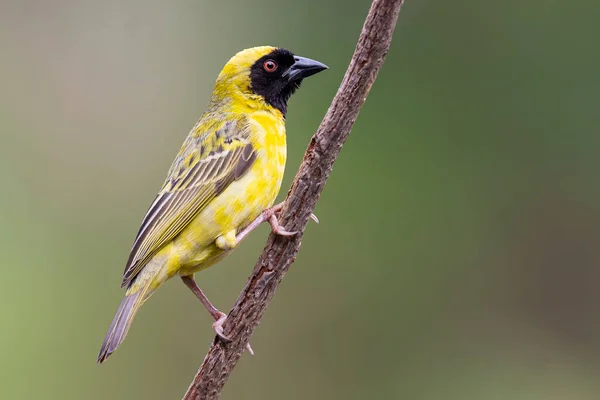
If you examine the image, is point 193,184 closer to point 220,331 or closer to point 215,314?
point 215,314

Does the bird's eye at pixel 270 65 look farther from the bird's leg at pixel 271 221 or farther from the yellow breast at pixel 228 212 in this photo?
the bird's leg at pixel 271 221

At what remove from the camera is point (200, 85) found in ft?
23.4

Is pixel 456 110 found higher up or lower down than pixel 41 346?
lower down

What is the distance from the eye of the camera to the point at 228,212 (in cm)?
427

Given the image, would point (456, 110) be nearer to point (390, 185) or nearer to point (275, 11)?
point (390, 185)

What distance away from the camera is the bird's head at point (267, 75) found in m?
4.79

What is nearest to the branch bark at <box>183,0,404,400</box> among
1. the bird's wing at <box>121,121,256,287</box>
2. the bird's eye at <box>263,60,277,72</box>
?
the bird's wing at <box>121,121,256,287</box>

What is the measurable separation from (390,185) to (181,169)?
9.93 ft

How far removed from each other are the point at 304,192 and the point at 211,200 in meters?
0.87

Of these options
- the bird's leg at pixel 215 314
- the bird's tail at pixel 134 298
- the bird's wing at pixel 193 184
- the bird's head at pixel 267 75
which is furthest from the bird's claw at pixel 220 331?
the bird's head at pixel 267 75

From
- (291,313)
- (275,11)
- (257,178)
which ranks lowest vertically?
(291,313)

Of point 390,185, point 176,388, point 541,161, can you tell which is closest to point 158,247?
point 176,388

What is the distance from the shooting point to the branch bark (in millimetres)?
3303

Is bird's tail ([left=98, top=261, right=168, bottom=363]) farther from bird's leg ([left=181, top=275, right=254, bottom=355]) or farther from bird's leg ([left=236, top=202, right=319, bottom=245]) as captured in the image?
bird's leg ([left=236, top=202, right=319, bottom=245])
